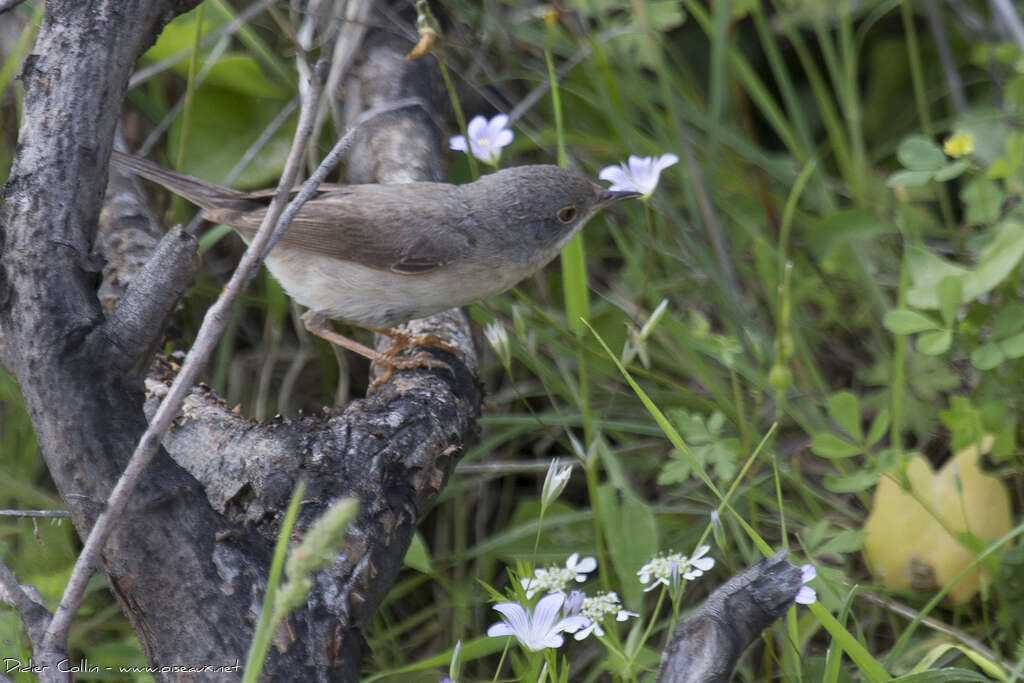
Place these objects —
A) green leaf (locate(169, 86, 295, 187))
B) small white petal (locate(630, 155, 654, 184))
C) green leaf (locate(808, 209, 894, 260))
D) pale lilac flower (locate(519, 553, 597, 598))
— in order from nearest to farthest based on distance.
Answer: pale lilac flower (locate(519, 553, 597, 598)), small white petal (locate(630, 155, 654, 184)), green leaf (locate(808, 209, 894, 260)), green leaf (locate(169, 86, 295, 187))

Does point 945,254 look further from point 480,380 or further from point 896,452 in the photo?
point 480,380

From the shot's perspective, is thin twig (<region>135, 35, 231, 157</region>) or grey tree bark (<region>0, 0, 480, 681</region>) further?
thin twig (<region>135, 35, 231, 157</region>)

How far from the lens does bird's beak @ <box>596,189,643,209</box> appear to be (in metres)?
3.33

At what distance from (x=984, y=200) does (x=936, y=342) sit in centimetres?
65

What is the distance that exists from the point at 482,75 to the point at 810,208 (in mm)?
1625

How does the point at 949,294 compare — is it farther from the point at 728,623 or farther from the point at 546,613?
the point at 546,613

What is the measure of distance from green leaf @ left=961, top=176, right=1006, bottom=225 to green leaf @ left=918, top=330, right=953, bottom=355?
1.93 ft

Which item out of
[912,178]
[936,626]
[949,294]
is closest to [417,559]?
[936,626]

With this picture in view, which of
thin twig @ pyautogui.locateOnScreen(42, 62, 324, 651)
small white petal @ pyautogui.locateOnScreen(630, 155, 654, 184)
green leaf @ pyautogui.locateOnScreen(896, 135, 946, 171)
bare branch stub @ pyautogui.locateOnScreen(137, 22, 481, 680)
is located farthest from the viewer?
green leaf @ pyautogui.locateOnScreen(896, 135, 946, 171)

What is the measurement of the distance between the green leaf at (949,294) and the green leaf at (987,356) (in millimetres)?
135

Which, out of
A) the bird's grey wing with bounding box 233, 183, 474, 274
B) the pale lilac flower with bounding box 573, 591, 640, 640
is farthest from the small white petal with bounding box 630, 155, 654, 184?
the pale lilac flower with bounding box 573, 591, 640, 640

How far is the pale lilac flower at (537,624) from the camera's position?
1969 mm

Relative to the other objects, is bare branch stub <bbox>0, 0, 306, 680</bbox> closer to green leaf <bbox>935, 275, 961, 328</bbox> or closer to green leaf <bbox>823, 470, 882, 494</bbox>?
green leaf <bbox>823, 470, 882, 494</bbox>

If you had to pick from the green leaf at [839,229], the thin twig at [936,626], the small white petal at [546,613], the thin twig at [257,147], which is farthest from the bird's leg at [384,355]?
the green leaf at [839,229]
